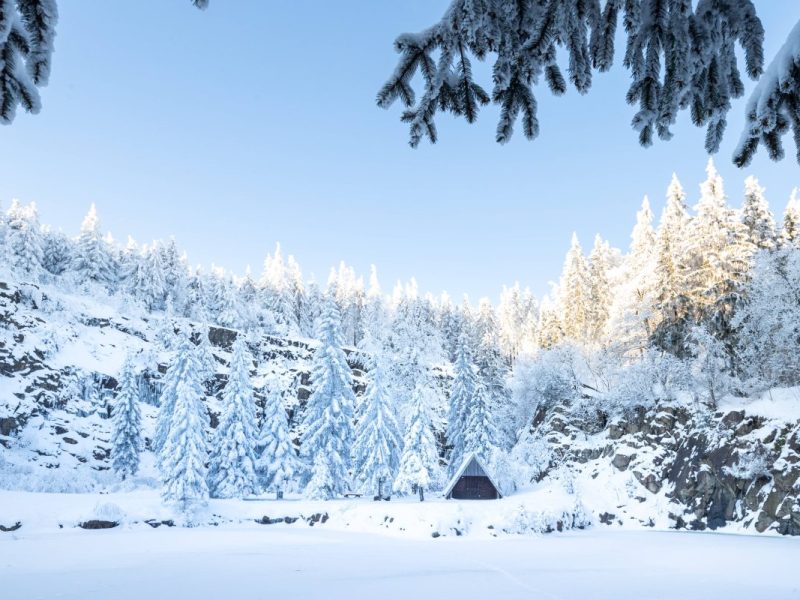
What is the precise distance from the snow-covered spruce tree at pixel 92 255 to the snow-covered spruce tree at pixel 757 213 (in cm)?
7332

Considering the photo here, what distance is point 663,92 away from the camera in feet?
14.1

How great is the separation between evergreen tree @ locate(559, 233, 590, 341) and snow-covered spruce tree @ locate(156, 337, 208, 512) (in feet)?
125

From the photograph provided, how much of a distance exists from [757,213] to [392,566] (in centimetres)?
4133

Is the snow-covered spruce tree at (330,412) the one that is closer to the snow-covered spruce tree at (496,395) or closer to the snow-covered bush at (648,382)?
the snow-covered spruce tree at (496,395)

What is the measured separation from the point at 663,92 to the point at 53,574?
1924cm

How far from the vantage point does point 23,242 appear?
57.1m

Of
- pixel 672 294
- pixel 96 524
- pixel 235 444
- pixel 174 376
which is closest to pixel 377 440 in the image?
pixel 235 444

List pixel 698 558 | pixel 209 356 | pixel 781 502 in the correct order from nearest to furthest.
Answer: pixel 698 558
pixel 781 502
pixel 209 356

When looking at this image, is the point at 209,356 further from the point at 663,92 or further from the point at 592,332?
the point at 663,92

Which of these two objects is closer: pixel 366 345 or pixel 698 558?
pixel 698 558

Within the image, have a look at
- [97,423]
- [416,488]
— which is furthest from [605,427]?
[97,423]

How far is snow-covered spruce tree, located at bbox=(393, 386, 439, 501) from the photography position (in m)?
34.7

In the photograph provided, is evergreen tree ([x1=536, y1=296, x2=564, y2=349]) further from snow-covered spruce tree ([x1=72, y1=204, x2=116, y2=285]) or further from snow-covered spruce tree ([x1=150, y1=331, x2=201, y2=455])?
snow-covered spruce tree ([x1=72, y1=204, x2=116, y2=285])

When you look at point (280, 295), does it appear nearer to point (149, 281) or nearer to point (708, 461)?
point (149, 281)
